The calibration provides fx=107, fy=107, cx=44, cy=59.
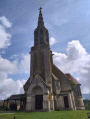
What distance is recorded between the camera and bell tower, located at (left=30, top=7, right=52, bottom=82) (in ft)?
98.3

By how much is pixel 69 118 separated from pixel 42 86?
38.4 feet

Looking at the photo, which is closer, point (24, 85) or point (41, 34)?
point (24, 85)

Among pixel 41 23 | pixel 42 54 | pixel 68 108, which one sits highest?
pixel 41 23

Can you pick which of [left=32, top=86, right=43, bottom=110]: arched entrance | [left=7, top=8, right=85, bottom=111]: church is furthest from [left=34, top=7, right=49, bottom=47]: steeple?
[left=32, top=86, right=43, bottom=110]: arched entrance

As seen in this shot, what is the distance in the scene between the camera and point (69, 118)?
1441 cm

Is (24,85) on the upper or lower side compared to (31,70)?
lower

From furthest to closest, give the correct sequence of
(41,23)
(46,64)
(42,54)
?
(41,23) → (42,54) → (46,64)

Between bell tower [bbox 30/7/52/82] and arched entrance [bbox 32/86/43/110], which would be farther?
bell tower [bbox 30/7/52/82]

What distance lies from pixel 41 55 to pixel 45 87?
11049 millimetres

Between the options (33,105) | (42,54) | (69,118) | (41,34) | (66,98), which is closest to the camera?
(69,118)

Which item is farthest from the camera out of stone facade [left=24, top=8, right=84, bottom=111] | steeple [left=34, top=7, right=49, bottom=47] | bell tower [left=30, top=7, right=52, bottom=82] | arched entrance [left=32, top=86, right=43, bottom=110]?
steeple [left=34, top=7, right=49, bottom=47]

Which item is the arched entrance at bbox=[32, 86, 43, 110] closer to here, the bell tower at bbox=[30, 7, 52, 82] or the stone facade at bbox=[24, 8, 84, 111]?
the stone facade at bbox=[24, 8, 84, 111]

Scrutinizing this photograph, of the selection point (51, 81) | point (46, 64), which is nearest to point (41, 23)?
point (46, 64)

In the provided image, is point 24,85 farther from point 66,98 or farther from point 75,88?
point 75,88
